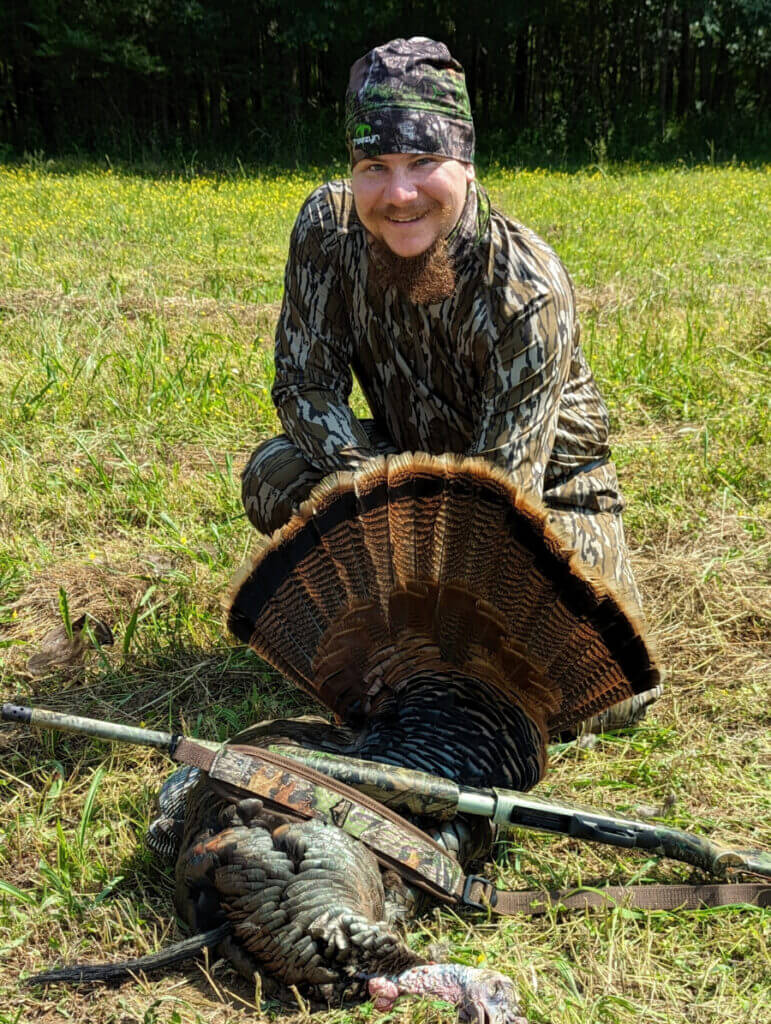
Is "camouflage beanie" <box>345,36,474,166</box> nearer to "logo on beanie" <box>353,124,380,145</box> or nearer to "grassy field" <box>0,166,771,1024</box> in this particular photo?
"logo on beanie" <box>353,124,380,145</box>

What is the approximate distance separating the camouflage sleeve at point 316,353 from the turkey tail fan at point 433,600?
22.5 inches

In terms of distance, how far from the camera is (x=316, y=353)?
2.99 meters

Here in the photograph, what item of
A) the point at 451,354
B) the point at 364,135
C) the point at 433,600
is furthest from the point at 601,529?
the point at 364,135

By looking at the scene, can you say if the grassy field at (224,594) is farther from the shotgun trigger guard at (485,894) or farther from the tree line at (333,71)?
the tree line at (333,71)

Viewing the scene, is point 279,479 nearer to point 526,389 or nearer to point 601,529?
point 526,389

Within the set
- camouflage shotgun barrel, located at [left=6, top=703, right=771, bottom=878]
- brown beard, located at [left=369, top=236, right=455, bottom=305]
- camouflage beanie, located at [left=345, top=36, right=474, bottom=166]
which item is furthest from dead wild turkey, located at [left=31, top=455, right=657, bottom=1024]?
camouflage beanie, located at [left=345, top=36, right=474, bottom=166]

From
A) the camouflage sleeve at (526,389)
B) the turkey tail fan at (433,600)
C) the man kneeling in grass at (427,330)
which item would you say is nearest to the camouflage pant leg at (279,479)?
the man kneeling in grass at (427,330)

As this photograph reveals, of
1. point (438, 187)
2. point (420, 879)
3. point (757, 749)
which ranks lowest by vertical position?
point (757, 749)

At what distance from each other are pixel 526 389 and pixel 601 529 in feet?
2.07

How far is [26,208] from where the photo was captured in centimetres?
1001

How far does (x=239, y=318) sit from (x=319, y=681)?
13.8 ft

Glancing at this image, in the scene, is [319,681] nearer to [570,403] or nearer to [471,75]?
[570,403]

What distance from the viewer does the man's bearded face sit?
2.52m

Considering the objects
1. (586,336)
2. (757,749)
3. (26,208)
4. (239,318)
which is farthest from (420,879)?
(26,208)
